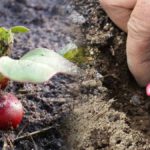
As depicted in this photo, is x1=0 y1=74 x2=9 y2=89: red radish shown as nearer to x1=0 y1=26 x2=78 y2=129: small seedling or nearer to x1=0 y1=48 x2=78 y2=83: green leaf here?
x1=0 y1=26 x2=78 y2=129: small seedling

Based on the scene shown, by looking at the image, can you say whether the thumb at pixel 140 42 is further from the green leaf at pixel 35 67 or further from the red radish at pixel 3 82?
the red radish at pixel 3 82

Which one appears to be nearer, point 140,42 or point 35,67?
point 35,67

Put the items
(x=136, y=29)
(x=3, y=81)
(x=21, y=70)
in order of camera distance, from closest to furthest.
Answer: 1. (x=21, y=70)
2. (x=136, y=29)
3. (x=3, y=81)

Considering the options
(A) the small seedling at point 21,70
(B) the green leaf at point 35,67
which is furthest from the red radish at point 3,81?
(B) the green leaf at point 35,67

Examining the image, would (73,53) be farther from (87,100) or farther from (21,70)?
(21,70)

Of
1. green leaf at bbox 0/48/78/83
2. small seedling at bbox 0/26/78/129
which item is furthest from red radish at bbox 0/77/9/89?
green leaf at bbox 0/48/78/83

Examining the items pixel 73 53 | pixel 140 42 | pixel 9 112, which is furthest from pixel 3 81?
pixel 140 42
